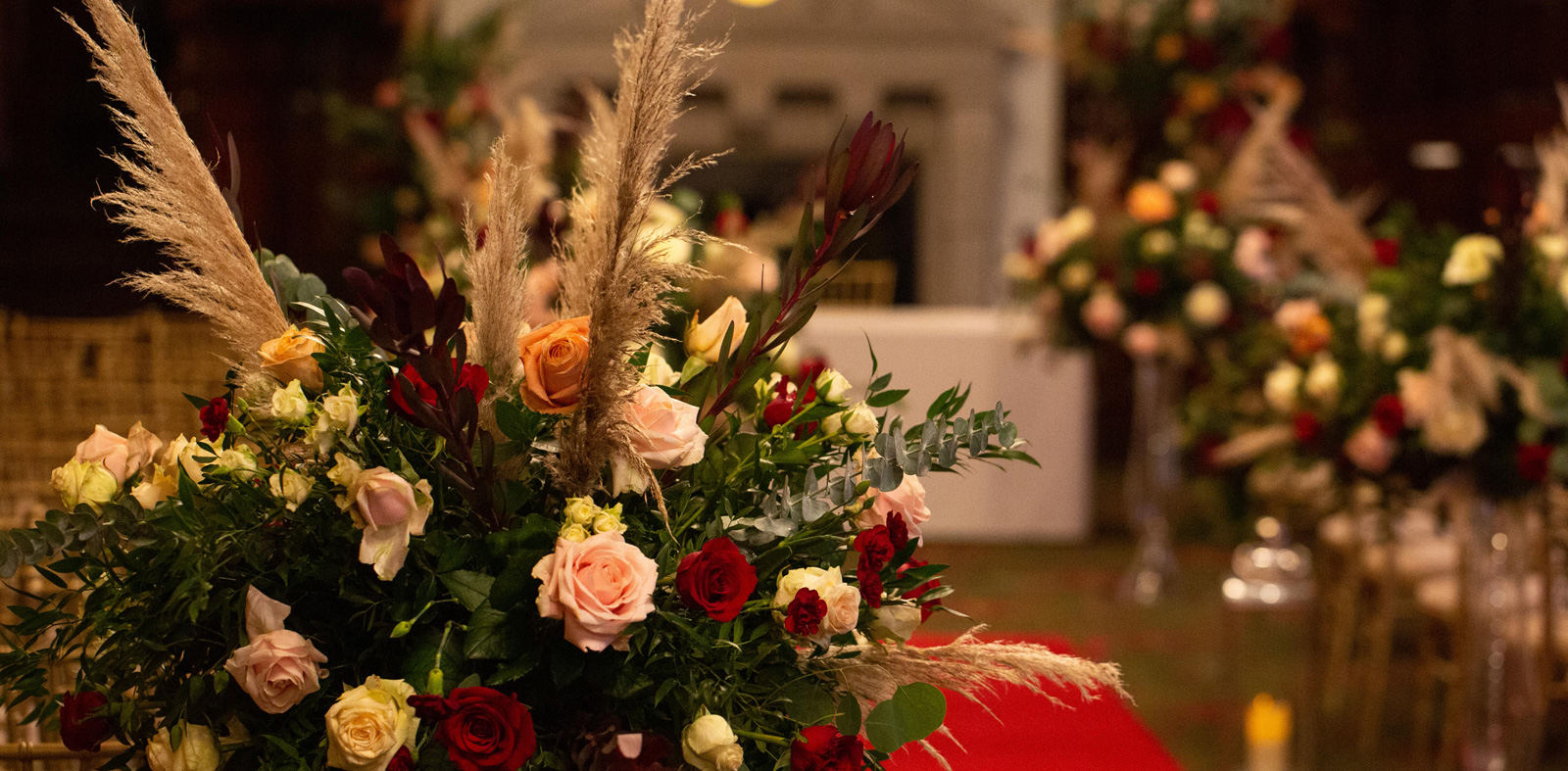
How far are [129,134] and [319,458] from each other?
0.68 ft

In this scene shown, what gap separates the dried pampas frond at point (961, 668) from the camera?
774 mm

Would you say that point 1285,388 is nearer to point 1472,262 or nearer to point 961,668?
point 1472,262

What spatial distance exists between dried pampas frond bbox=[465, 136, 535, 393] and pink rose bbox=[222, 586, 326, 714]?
0.18 m

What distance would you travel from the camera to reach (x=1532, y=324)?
87.4 inches

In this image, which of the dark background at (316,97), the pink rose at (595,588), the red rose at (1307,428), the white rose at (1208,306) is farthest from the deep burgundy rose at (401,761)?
the dark background at (316,97)

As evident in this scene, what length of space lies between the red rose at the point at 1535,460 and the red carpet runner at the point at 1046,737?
1.01 metres

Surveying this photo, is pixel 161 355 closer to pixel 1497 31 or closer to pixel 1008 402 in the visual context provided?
pixel 1008 402

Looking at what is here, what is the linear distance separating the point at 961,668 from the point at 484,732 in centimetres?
28

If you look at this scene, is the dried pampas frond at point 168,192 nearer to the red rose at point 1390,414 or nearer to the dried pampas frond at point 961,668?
the dried pampas frond at point 961,668

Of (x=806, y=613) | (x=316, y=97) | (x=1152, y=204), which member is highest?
(x=316, y=97)

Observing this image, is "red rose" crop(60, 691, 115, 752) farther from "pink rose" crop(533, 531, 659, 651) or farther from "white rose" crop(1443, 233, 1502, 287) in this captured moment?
"white rose" crop(1443, 233, 1502, 287)

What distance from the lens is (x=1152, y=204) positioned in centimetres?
433

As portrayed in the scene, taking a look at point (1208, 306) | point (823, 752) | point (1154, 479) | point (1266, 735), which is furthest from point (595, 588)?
point (1154, 479)

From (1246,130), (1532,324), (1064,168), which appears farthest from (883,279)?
(1532,324)
